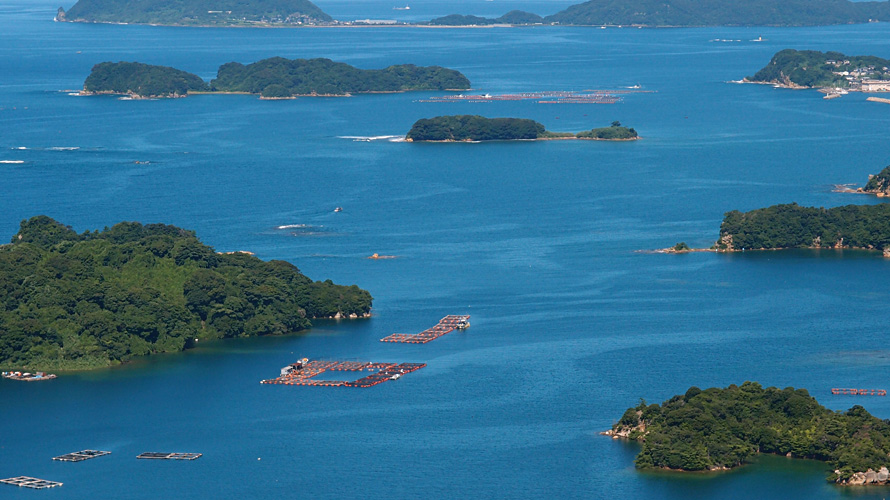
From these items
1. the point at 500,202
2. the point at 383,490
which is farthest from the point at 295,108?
the point at 383,490

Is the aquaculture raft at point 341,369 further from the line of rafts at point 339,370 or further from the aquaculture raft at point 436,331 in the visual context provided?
the aquaculture raft at point 436,331

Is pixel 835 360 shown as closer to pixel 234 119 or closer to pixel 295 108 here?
pixel 234 119

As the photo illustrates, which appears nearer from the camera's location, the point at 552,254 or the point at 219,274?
the point at 219,274

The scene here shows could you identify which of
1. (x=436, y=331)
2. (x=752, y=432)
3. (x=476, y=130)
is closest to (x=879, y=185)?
(x=476, y=130)

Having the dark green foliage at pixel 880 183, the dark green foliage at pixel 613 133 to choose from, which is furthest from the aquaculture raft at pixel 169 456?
the dark green foliage at pixel 613 133

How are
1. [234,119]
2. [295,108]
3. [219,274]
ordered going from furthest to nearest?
[295,108] → [234,119] → [219,274]

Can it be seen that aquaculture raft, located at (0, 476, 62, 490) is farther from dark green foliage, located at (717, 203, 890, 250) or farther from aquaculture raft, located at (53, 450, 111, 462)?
dark green foliage, located at (717, 203, 890, 250)

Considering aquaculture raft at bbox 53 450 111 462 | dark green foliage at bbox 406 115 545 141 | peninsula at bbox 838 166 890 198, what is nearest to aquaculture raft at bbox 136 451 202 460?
aquaculture raft at bbox 53 450 111 462
